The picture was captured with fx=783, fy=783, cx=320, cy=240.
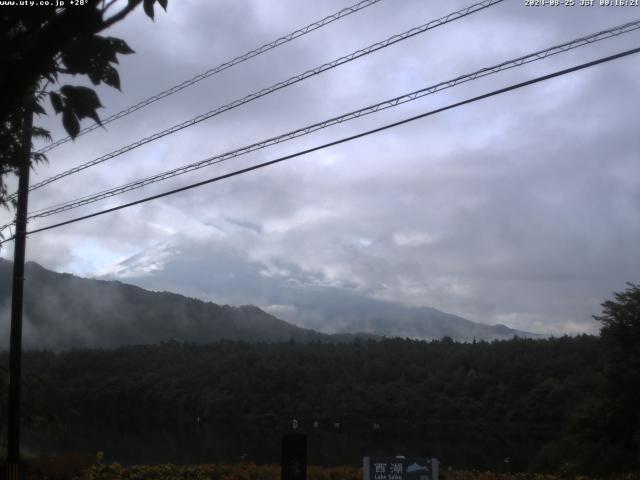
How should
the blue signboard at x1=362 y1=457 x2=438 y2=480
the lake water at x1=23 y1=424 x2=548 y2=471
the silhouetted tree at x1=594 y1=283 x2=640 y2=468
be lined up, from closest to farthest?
the blue signboard at x1=362 y1=457 x2=438 y2=480 → the silhouetted tree at x1=594 y1=283 x2=640 y2=468 → the lake water at x1=23 y1=424 x2=548 y2=471

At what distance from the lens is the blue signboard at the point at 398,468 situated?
10508mm

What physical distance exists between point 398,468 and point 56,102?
799 cm

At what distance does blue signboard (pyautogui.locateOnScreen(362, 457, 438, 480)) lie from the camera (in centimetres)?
1051

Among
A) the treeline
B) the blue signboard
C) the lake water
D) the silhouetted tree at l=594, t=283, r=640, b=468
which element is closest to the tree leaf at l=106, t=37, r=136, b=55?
the blue signboard

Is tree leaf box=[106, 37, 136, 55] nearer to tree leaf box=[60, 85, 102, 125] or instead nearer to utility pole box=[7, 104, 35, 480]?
tree leaf box=[60, 85, 102, 125]

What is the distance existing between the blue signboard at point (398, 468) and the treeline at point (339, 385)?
49.9 meters

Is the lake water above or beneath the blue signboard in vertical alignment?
beneath

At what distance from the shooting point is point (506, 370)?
8006cm

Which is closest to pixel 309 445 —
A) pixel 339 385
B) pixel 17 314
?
pixel 17 314

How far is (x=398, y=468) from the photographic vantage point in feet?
34.8

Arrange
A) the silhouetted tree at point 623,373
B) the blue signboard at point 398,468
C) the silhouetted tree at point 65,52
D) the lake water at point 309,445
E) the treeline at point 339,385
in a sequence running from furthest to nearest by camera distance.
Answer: the treeline at point 339,385, the lake water at point 309,445, the silhouetted tree at point 623,373, the blue signboard at point 398,468, the silhouetted tree at point 65,52

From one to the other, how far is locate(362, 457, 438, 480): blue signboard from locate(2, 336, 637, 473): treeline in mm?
49871

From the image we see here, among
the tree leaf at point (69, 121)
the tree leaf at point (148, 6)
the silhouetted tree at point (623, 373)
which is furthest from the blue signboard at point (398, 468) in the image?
the silhouetted tree at point (623, 373)

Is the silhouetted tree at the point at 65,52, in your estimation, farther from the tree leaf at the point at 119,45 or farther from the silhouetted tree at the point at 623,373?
the silhouetted tree at the point at 623,373
